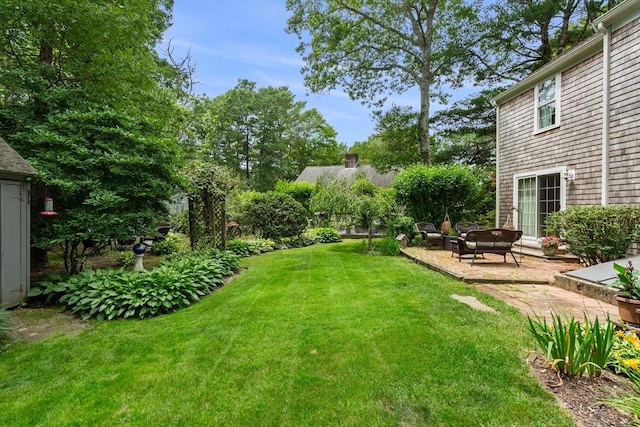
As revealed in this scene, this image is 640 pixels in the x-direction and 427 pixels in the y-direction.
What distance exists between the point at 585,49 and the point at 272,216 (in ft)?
34.9

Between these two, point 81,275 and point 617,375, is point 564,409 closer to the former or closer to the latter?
point 617,375

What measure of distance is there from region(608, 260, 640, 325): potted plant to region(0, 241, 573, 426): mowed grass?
3.09 ft

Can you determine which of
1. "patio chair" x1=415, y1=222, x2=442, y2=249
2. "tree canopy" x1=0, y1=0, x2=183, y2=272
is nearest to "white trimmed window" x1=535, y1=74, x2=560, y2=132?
"patio chair" x1=415, y1=222, x2=442, y2=249

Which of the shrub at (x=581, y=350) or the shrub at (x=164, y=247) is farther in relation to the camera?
the shrub at (x=164, y=247)

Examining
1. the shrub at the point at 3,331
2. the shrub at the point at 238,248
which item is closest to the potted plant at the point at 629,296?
the shrub at the point at 3,331

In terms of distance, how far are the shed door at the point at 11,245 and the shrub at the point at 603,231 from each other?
31.9 ft

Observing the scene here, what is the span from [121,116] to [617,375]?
25.5 feet

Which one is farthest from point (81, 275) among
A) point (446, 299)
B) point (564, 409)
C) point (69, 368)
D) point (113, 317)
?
point (564, 409)

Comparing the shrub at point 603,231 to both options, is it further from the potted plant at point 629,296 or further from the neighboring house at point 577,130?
the potted plant at point 629,296

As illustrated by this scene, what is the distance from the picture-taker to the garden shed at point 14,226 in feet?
15.1

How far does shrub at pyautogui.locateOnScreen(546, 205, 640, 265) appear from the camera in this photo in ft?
19.1

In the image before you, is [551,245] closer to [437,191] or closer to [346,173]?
[437,191]

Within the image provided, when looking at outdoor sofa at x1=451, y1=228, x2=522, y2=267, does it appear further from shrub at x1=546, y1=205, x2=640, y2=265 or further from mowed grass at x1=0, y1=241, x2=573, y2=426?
mowed grass at x1=0, y1=241, x2=573, y2=426

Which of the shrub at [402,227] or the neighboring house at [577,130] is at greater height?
the neighboring house at [577,130]
